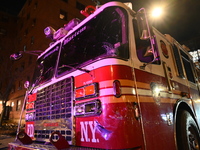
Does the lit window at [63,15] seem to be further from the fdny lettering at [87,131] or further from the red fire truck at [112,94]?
the fdny lettering at [87,131]

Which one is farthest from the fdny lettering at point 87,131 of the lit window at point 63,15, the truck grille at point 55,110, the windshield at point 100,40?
the lit window at point 63,15

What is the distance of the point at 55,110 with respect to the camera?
2574 mm

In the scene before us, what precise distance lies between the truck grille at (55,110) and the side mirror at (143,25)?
1.32 metres

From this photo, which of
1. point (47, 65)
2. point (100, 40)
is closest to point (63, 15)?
point (47, 65)

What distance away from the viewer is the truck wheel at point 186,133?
263 centimetres

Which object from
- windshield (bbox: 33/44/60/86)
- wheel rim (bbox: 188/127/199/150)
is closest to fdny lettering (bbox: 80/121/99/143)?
windshield (bbox: 33/44/60/86)

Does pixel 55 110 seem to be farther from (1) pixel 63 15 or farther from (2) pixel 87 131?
(1) pixel 63 15

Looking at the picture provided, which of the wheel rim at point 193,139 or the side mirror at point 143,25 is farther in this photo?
the wheel rim at point 193,139

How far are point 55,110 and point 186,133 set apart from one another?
239 cm

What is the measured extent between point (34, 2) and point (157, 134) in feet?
79.7

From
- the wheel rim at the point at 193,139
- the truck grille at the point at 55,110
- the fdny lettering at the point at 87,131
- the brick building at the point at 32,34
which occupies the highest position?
the brick building at the point at 32,34

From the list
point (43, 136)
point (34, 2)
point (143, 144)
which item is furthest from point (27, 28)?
point (143, 144)

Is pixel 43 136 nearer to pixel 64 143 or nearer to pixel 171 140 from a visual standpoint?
pixel 64 143

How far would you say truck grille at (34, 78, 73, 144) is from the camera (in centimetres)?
234
